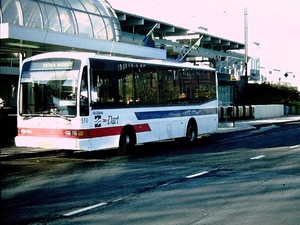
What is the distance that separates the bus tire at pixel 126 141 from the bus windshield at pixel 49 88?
2268mm

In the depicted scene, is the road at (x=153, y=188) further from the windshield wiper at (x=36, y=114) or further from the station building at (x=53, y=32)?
the station building at (x=53, y=32)

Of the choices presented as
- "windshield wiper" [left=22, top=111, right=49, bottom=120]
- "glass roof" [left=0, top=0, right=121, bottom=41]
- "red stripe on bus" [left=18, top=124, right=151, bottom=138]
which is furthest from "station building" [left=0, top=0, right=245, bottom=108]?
"red stripe on bus" [left=18, top=124, right=151, bottom=138]

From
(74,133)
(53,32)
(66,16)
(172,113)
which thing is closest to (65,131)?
(74,133)

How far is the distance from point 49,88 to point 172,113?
5.51 m

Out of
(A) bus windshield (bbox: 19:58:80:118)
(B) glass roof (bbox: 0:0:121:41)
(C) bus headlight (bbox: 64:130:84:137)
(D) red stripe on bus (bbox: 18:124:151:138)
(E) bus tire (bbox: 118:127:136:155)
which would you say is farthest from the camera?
(B) glass roof (bbox: 0:0:121:41)

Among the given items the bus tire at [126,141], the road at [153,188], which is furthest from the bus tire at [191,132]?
the bus tire at [126,141]

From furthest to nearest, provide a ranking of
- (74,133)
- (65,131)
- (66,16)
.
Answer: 1. (66,16)
2. (65,131)
3. (74,133)

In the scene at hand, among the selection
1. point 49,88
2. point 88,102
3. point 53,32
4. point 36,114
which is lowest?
point 36,114

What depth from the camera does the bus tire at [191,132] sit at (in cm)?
1930

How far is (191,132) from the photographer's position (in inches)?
774

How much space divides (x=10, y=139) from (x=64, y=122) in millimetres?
6493

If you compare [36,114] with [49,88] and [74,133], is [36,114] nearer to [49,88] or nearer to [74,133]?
[49,88]

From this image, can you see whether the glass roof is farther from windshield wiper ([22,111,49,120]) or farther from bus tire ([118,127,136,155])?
bus tire ([118,127,136,155])

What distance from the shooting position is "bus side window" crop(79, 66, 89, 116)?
44.2 feet
